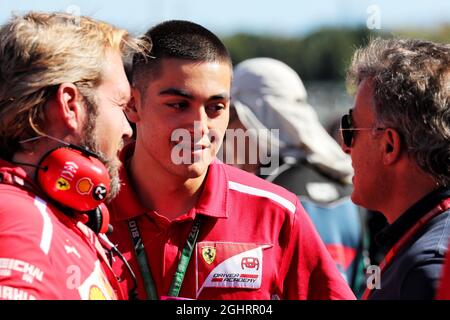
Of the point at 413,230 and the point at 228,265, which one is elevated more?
the point at 413,230

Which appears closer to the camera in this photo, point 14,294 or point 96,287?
point 14,294

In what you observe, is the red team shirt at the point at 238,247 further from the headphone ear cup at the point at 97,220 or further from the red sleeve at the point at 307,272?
the headphone ear cup at the point at 97,220

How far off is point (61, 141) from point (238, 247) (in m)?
1.22

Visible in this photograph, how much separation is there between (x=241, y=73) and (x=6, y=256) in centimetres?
446

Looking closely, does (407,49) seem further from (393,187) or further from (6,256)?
(6,256)

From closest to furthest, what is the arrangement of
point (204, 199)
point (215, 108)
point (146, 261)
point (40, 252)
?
point (40, 252)
point (146, 261)
point (204, 199)
point (215, 108)

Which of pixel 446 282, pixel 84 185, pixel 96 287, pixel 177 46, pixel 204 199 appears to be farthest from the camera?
pixel 177 46

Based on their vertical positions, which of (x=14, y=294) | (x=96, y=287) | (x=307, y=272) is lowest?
(x=307, y=272)

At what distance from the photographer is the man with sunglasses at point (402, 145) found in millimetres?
3508

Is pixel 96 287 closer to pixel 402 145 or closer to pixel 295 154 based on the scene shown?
pixel 402 145

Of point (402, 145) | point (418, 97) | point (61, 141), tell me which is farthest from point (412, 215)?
point (61, 141)

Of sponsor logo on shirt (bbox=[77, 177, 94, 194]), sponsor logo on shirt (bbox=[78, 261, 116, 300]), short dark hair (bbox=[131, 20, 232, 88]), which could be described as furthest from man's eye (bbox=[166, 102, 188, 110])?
sponsor logo on shirt (bbox=[78, 261, 116, 300])

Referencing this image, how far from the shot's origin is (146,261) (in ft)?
13.3

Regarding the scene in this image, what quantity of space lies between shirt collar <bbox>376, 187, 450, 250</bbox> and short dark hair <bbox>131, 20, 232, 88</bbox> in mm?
1384
